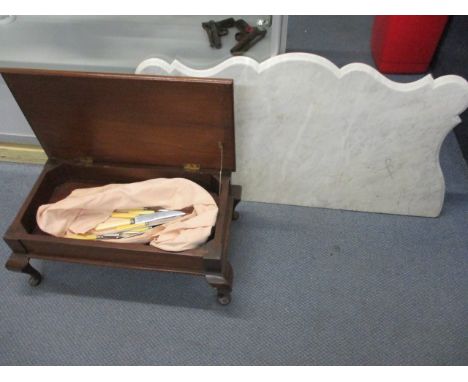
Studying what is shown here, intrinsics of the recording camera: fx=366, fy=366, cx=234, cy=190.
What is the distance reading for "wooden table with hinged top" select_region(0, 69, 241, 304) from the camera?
2.69 ft

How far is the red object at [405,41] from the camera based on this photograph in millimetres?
1451

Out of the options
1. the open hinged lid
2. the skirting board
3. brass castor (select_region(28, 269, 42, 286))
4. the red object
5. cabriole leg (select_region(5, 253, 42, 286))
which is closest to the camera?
the open hinged lid

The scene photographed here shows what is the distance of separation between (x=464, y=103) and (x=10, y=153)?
4.84 ft

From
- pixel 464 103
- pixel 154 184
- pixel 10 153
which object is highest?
pixel 464 103

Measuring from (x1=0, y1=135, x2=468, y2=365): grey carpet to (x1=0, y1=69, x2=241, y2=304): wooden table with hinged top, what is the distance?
109mm

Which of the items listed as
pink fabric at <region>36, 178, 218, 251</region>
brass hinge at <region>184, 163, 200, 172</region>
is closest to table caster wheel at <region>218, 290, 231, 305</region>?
pink fabric at <region>36, 178, 218, 251</region>

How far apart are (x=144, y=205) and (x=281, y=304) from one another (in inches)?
18.8

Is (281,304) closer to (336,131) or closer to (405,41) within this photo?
(336,131)

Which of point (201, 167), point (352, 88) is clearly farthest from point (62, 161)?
point (352, 88)

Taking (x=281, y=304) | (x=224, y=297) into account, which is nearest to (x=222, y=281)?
(x=224, y=297)

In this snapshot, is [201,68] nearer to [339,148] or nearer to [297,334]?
[339,148]

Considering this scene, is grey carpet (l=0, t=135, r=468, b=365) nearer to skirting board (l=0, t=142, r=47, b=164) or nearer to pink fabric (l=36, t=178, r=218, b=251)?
pink fabric (l=36, t=178, r=218, b=251)

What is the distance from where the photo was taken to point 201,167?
1.00 m

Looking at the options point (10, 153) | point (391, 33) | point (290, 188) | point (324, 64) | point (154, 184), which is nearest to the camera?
point (324, 64)
